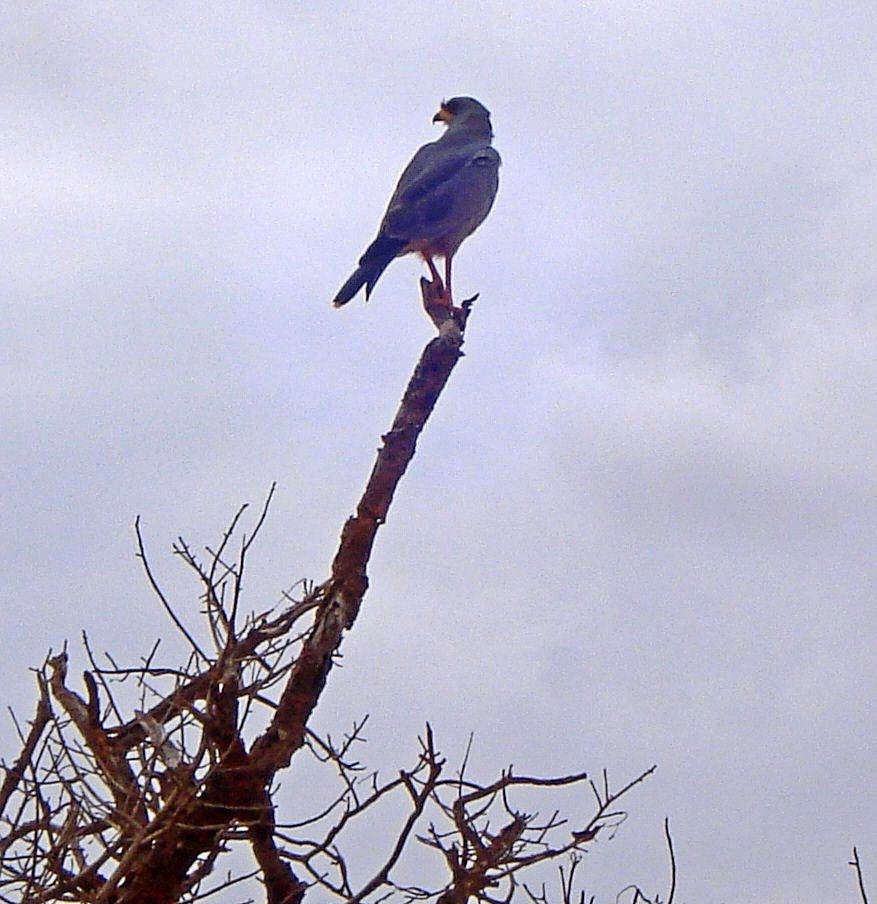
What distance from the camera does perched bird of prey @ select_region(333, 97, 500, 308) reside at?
930 cm

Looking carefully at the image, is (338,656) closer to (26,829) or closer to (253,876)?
(253,876)

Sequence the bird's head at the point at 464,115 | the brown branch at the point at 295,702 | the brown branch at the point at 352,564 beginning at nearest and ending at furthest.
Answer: the brown branch at the point at 295,702
the brown branch at the point at 352,564
the bird's head at the point at 464,115

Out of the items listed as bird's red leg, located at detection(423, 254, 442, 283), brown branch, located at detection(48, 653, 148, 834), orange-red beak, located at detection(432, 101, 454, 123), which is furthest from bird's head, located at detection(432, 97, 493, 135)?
brown branch, located at detection(48, 653, 148, 834)

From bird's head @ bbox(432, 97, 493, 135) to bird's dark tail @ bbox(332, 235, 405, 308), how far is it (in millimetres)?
2155

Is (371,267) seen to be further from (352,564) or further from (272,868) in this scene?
(272,868)

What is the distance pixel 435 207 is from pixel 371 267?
82 cm

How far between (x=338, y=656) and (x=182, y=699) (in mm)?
690

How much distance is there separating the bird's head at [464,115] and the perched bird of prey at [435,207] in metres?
0.33

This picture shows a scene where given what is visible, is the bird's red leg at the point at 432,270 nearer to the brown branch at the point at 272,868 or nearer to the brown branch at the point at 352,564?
the brown branch at the point at 352,564

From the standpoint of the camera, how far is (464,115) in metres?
11.4

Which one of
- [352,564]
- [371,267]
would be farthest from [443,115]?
[352,564]

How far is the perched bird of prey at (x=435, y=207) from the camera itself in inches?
366

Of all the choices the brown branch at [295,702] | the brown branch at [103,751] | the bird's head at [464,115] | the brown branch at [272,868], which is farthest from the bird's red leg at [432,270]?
the brown branch at [272,868]

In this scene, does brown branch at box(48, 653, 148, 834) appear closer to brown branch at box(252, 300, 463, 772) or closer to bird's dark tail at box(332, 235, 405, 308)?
brown branch at box(252, 300, 463, 772)
